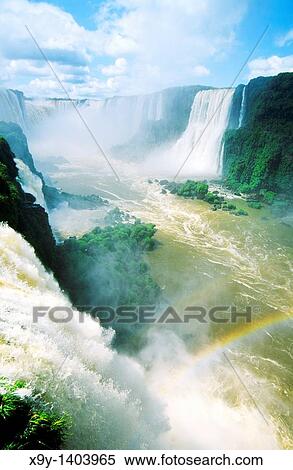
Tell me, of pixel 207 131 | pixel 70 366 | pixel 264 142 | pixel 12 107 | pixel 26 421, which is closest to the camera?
pixel 26 421

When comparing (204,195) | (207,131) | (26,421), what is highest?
(207,131)

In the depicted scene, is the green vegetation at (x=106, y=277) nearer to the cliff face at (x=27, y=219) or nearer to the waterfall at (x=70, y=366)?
the cliff face at (x=27, y=219)

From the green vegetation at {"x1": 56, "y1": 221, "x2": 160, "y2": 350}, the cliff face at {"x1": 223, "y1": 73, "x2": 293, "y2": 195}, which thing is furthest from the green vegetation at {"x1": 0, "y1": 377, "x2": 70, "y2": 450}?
the cliff face at {"x1": 223, "y1": 73, "x2": 293, "y2": 195}

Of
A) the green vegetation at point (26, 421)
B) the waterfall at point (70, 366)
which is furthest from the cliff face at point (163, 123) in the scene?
the green vegetation at point (26, 421)

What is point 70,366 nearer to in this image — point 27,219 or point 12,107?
point 27,219

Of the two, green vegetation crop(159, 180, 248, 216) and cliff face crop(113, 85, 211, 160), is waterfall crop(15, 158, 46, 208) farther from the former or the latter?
cliff face crop(113, 85, 211, 160)

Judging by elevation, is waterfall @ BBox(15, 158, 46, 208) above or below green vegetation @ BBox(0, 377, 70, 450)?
below

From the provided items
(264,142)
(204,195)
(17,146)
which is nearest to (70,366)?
(204,195)
